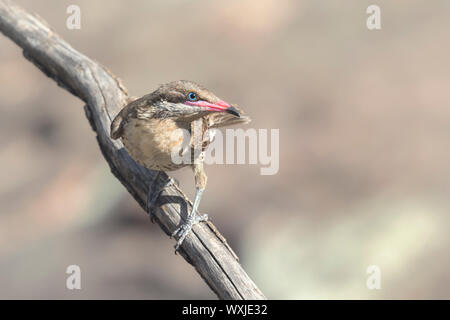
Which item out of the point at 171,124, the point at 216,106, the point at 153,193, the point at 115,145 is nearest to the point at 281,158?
the point at 115,145

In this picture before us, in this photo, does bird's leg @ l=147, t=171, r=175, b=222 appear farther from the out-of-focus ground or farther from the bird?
the out-of-focus ground

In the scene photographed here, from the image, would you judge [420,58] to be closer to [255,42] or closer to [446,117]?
[446,117]

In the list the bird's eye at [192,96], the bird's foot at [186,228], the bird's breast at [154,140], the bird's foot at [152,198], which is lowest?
the bird's foot at [186,228]

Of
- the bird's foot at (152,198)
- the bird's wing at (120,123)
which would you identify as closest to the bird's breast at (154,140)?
the bird's wing at (120,123)

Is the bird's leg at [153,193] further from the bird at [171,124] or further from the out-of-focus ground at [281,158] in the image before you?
the out-of-focus ground at [281,158]

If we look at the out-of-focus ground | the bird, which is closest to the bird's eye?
the bird

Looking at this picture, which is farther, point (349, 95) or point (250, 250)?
point (349, 95)

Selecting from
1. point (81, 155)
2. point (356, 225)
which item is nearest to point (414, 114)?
point (356, 225)
